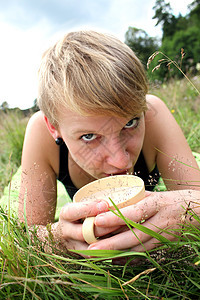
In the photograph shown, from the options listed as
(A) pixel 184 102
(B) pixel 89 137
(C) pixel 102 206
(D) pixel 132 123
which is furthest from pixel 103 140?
(A) pixel 184 102

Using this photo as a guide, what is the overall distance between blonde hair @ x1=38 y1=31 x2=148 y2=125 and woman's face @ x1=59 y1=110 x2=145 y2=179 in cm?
6

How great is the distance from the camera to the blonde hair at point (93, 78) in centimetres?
152

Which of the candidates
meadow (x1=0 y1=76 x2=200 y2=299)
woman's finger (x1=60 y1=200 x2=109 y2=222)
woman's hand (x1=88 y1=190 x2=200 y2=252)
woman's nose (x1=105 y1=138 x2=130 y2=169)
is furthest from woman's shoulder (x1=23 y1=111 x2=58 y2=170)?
woman's hand (x1=88 y1=190 x2=200 y2=252)

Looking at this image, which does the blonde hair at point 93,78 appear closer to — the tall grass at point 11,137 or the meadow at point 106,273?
the meadow at point 106,273

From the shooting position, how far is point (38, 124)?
A: 8.40 ft

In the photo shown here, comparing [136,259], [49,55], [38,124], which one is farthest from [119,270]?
[38,124]

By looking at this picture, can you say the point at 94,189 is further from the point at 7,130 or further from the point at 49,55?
the point at 7,130

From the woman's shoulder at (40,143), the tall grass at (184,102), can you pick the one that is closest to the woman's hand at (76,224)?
the woman's shoulder at (40,143)

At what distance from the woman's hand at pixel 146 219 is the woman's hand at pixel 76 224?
0.15ft

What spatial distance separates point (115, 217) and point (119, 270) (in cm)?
27

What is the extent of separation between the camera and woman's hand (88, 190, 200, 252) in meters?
1.14

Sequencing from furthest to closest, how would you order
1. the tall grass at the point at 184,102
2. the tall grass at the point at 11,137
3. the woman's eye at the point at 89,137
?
the tall grass at the point at 11,137 < the tall grass at the point at 184,102 < the woman's eye at the point at 89,137

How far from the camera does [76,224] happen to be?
1.29 m

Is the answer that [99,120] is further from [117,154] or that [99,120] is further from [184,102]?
[184,102]
